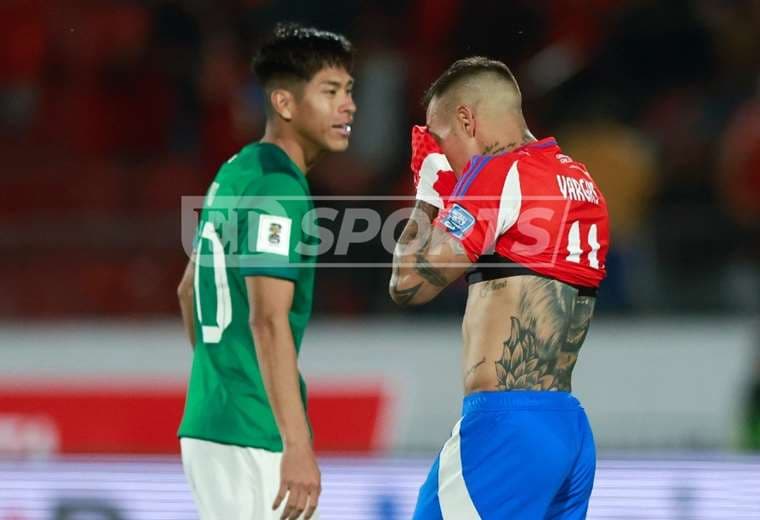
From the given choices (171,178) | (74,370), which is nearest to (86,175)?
(171,178)

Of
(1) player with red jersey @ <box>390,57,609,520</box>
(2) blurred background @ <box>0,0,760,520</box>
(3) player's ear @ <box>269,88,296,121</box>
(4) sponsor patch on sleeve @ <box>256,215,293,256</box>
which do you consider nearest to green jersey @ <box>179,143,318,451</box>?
(4) sponsor patch on sleeve @ <box>256,215,293,256</box>

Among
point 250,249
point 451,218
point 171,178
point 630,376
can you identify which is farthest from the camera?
point 171,178

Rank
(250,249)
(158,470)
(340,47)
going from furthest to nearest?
(158,470)
(340,47)
(250,249)

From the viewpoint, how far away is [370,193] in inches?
334

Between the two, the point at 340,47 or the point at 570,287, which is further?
the point at 340,47

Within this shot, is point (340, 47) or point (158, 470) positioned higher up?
point (340, 47)

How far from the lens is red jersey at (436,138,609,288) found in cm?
350

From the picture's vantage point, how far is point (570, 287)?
12.0 ft

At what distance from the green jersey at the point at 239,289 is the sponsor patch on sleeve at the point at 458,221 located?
1.54 ft

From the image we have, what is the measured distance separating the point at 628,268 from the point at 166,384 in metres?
2.67

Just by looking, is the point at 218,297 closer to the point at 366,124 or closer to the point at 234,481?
the point at 234,481

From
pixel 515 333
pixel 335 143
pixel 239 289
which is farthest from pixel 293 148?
pixel 515 333

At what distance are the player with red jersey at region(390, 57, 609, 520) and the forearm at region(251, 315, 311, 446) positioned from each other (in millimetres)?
319

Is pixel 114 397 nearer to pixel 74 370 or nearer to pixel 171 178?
pixel 74 370
